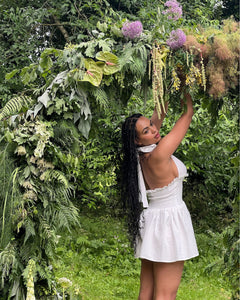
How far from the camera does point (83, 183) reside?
5.45 metres

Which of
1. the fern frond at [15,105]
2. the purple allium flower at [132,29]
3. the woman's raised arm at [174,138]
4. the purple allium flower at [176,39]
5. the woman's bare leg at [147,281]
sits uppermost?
the purple allium flower at [132,29]

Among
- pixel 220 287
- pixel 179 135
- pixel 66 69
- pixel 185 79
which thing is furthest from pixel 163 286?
pixel 220 287

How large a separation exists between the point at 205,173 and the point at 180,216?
2.72 meters

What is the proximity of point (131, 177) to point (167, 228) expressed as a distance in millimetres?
444

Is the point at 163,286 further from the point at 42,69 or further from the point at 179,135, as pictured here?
the point at 42,69

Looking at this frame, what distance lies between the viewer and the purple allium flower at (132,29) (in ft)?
8.67

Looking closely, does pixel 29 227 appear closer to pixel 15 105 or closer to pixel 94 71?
pixel 15 105

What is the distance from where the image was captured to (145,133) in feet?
9.83

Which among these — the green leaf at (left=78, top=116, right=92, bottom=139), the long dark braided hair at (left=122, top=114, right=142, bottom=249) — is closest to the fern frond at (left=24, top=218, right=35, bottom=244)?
the green leaf at (left=78, top=116, right=92, bottom=139)

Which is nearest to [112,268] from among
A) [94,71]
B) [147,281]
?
[147,281]

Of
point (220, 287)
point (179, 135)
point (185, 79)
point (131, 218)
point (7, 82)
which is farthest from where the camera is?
point (7, 82)

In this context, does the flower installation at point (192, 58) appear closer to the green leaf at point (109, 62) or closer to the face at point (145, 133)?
the green leaf at point (109, 62)

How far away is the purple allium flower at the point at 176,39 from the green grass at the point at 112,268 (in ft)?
8.30

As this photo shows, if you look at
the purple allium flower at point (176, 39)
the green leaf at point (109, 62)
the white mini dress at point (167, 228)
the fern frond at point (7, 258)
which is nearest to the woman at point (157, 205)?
the white mini dress at point (167, 228)
